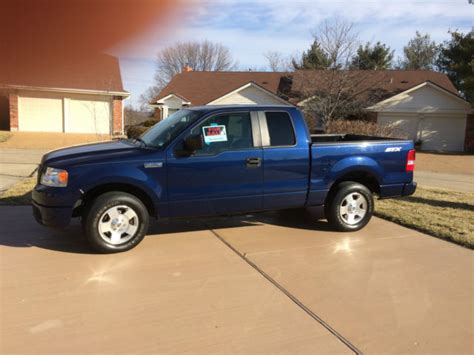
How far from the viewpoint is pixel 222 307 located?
369 cm

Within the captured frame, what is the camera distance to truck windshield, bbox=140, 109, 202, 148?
532 centimetres

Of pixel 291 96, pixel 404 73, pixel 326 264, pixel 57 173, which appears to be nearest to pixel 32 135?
pixel 291 96

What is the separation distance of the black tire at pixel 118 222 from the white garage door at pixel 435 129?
85.5ft

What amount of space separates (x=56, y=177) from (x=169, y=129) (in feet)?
5.01

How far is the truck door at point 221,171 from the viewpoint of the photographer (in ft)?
17.1

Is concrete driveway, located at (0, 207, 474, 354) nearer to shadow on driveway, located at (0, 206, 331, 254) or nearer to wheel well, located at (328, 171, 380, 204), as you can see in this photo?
shadow on driveway, located at (0, 206, 331, 254)

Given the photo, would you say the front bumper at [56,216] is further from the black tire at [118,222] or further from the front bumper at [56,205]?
the black tire at [118,222]

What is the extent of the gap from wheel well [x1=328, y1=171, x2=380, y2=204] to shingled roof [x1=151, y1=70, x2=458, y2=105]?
2203 centimetres

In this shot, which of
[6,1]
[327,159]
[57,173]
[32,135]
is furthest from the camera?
[32,135]

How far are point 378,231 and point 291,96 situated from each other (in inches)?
958

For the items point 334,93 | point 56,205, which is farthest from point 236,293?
point 334,93

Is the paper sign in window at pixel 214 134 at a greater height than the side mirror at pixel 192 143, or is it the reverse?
the paper sign in window at pixel 214 134

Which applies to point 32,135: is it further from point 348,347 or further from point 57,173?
point 348,347

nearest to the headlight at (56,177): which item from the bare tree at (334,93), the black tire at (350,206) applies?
the black tire at (350,206)
